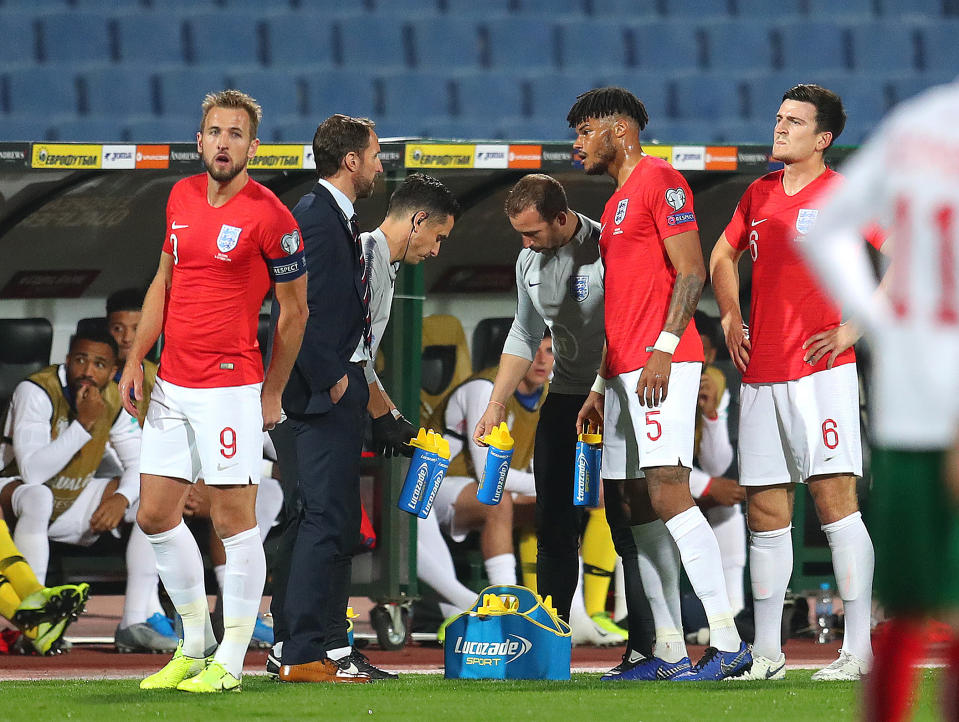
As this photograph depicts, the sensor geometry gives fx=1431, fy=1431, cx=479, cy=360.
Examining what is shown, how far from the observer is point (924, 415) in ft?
7.38

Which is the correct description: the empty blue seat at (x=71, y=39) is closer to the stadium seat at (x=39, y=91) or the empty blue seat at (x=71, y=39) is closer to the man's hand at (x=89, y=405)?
the stadium seat at (x=39, y=91)

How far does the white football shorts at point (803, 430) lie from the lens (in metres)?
4.44

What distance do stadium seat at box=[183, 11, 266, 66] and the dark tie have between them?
620 centimetres

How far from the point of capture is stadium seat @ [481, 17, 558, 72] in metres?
10.9

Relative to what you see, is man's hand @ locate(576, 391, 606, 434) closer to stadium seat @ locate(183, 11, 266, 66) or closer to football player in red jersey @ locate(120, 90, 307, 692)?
football player in red jersey @ locate(120, 90, 307, 692)

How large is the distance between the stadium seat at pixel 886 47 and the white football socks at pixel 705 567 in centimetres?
780

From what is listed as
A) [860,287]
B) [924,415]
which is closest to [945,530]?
[924,415]

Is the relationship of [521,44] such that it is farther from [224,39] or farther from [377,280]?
[377,280]

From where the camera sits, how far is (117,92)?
10.1m

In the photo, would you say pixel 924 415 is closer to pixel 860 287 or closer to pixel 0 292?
pixel 860 287

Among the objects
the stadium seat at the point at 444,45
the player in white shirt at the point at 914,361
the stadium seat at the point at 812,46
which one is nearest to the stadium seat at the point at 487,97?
the stadium seat at the point at 444,45

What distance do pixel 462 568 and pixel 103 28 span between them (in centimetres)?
587

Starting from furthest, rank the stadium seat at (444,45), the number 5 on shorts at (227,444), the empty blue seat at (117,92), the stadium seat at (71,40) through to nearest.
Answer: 1. the stadium seat at (444,45)
2. the stadium seat at (71,40)
3. the empty blue seat at (117,92)
4. the number 5 on shorts at (227,444)

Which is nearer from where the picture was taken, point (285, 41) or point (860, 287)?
point (860, 287)
